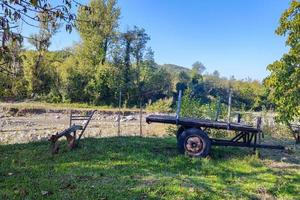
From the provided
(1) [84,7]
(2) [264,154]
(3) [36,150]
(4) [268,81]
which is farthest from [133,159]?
(4) [268,81]

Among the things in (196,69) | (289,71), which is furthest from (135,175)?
(196,69)

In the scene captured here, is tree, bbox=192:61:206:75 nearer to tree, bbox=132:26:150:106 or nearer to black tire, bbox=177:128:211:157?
tree, bbox=132:26:150:106

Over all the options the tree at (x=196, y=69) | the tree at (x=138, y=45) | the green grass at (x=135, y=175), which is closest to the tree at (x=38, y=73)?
the tree at (x=138, y=45)

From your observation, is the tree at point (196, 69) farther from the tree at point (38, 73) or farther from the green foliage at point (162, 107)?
the tree at point (38, 73)

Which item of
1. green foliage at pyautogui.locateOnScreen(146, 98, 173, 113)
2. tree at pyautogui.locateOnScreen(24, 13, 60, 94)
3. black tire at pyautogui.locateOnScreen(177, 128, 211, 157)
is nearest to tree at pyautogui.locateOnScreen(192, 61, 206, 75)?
green foliage at pyautogui.locateOnScreen(146, 98, 173, 113)

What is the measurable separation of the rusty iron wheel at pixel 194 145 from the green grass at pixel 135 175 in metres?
0.24

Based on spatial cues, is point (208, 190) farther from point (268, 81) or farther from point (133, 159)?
point (268, 81)

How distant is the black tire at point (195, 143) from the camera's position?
269 inches

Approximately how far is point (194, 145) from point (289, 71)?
4.07 meters

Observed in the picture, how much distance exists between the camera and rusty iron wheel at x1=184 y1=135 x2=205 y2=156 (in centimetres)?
685

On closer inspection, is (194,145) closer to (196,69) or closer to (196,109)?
(196,109)

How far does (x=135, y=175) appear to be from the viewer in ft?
17.9

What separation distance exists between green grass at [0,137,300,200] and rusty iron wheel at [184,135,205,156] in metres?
0.24

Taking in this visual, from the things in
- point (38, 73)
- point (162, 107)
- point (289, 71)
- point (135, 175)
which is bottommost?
point (135, 175)
